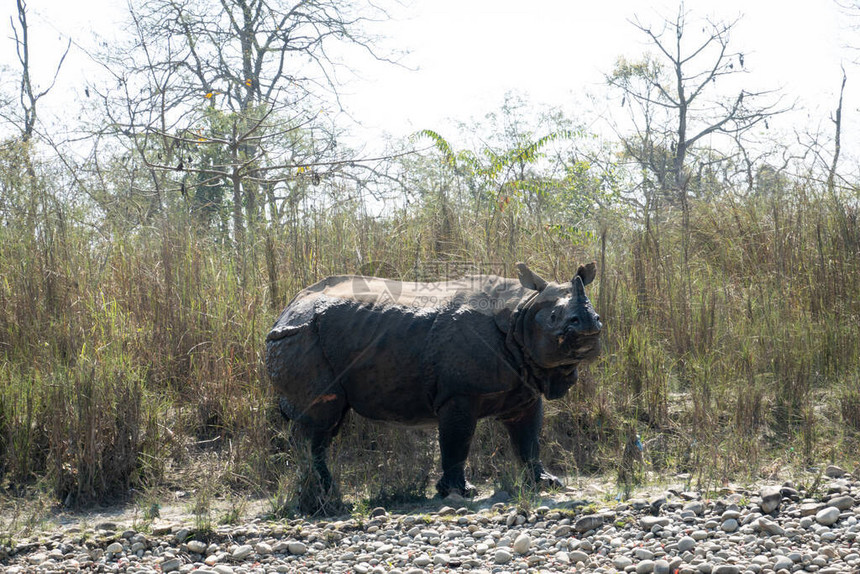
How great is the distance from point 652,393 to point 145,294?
→ 4.39m

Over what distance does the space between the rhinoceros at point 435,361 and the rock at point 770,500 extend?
3.59 feet

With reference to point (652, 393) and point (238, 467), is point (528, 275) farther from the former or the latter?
point (238, 467)

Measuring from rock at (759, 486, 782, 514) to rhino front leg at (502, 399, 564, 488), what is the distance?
1.19 meters

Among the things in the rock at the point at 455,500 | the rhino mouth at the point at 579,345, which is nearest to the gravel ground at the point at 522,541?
the rock at the point at 455,500

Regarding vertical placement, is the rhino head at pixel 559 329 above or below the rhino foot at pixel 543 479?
above

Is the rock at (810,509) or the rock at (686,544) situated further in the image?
the rock at (810,509)

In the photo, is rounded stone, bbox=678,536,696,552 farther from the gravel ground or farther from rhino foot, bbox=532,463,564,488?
rhino foot, bbox=532,463,564,488

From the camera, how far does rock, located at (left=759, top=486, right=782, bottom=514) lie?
372cm

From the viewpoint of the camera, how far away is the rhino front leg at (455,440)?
4281mm

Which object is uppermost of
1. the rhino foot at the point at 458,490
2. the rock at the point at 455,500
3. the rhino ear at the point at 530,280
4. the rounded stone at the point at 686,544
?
the rhino ear at the point at 530,280

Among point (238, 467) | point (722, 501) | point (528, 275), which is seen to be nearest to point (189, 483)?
point (238, 467)

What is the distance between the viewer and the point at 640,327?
6281mm

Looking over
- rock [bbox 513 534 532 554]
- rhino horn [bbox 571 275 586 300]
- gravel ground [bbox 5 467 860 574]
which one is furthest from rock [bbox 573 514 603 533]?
rhino horn [bbox 571 275 586 300]

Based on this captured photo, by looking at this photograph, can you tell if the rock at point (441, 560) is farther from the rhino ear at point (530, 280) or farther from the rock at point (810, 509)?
the rock at point (810, 509)
